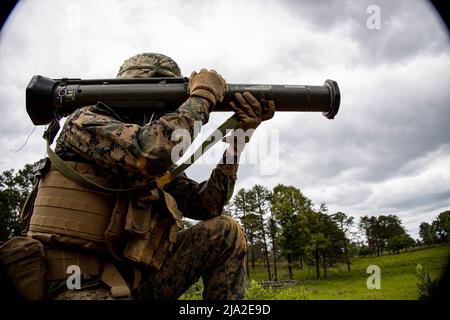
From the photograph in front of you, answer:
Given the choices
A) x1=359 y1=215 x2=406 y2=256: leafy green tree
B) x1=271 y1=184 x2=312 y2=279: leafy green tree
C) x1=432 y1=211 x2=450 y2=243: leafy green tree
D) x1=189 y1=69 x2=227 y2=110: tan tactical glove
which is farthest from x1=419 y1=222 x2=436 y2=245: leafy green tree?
x1=359 y1=215 x2=406 y2=256: leafy green tree

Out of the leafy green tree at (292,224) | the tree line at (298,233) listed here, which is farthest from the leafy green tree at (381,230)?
the leafy green tree at (292,224)

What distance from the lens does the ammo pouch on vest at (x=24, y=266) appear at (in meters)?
2.00

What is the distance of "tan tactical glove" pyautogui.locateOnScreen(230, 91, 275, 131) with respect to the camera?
123 inches

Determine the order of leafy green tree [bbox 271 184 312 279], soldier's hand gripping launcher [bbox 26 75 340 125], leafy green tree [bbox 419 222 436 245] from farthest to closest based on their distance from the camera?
leafy green tree [bbox 271 184 312 279]
leafy green tree [bbox 419 222 436 245]
soldier's hand gripping launcher [bbox 26 75 340 125]

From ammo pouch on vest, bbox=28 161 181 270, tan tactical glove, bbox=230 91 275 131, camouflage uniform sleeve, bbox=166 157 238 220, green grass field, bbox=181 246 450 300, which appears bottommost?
green grass field, bbox=181 246 450 300

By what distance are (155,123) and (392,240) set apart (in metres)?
64.8

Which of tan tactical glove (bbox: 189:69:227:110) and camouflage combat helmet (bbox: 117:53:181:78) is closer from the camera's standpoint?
tan tactical glove (bbox: 189:69:227:110)

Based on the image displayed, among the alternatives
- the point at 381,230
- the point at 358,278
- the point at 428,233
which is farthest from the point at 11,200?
the point at 381,230

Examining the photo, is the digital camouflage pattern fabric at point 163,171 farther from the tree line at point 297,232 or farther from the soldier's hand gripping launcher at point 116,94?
the tree line at point 297,232

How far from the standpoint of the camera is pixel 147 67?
320cm

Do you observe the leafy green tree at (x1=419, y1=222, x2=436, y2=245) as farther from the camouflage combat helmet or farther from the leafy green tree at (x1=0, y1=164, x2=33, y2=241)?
the leafy green tree at (x1=0, y1=164, x2=33, y2=241)

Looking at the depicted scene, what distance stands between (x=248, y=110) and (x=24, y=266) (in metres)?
2.13

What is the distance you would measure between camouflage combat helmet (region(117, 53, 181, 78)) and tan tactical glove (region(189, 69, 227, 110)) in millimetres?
490

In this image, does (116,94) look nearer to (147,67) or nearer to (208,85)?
(147,67)
